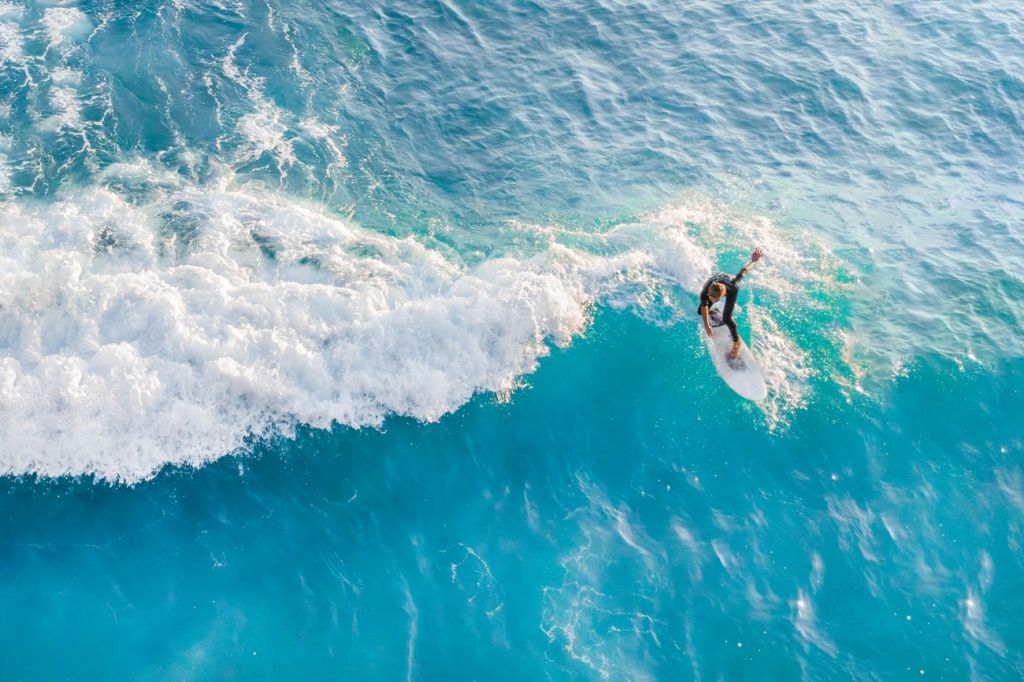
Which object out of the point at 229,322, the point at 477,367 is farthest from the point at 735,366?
the point at 229,322

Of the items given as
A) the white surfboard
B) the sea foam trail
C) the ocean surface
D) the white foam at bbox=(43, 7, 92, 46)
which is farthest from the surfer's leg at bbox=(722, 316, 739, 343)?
the white foam at bbox=(43, 7, 92, 46)

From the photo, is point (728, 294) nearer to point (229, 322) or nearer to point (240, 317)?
point (240, 317)

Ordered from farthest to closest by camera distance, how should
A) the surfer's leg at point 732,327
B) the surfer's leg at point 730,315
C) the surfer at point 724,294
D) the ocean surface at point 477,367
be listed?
the surfer's leg at point 732,327 < the surfer's leg at point 730,315 < the surfer at point 724,294 < the ocean surface at point 477,367

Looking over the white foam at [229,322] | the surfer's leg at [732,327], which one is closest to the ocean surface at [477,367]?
the white foam at [229,322]

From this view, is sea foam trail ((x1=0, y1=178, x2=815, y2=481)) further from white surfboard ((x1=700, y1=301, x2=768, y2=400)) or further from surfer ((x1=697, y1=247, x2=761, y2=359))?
surfer ((x1=697, y1=247, x2=761, y2=359))

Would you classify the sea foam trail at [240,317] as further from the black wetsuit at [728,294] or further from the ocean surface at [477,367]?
the black wetsuit at [728,294]

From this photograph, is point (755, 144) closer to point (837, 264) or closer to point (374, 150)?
point (837, 264)

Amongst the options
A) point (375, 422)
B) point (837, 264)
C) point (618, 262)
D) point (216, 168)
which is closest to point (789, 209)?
point (837, 264)
